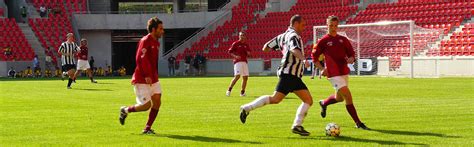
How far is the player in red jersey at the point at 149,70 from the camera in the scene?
12453mm

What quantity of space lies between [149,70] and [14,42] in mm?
42127

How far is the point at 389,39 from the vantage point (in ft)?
133

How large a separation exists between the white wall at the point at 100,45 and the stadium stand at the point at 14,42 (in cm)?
674

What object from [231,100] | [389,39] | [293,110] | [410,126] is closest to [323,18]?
[389,39]

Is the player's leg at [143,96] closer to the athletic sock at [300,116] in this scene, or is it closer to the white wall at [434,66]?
the athletic sock at [300,116]

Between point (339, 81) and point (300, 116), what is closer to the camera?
point (300, 116)

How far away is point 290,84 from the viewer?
12500 mm

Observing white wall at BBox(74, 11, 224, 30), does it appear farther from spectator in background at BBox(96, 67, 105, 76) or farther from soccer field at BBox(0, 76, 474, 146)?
soccer field at BBox(0, 76, 474, 146)

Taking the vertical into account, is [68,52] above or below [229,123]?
above

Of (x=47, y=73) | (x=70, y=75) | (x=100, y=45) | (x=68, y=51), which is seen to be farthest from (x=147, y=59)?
(x=100, y=45)

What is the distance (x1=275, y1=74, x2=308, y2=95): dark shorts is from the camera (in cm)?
1250

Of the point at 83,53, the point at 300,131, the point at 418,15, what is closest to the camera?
the point at 300,131

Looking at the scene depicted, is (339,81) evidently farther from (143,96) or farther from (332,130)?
(143,96)

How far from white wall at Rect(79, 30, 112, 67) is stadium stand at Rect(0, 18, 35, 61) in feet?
22.1
